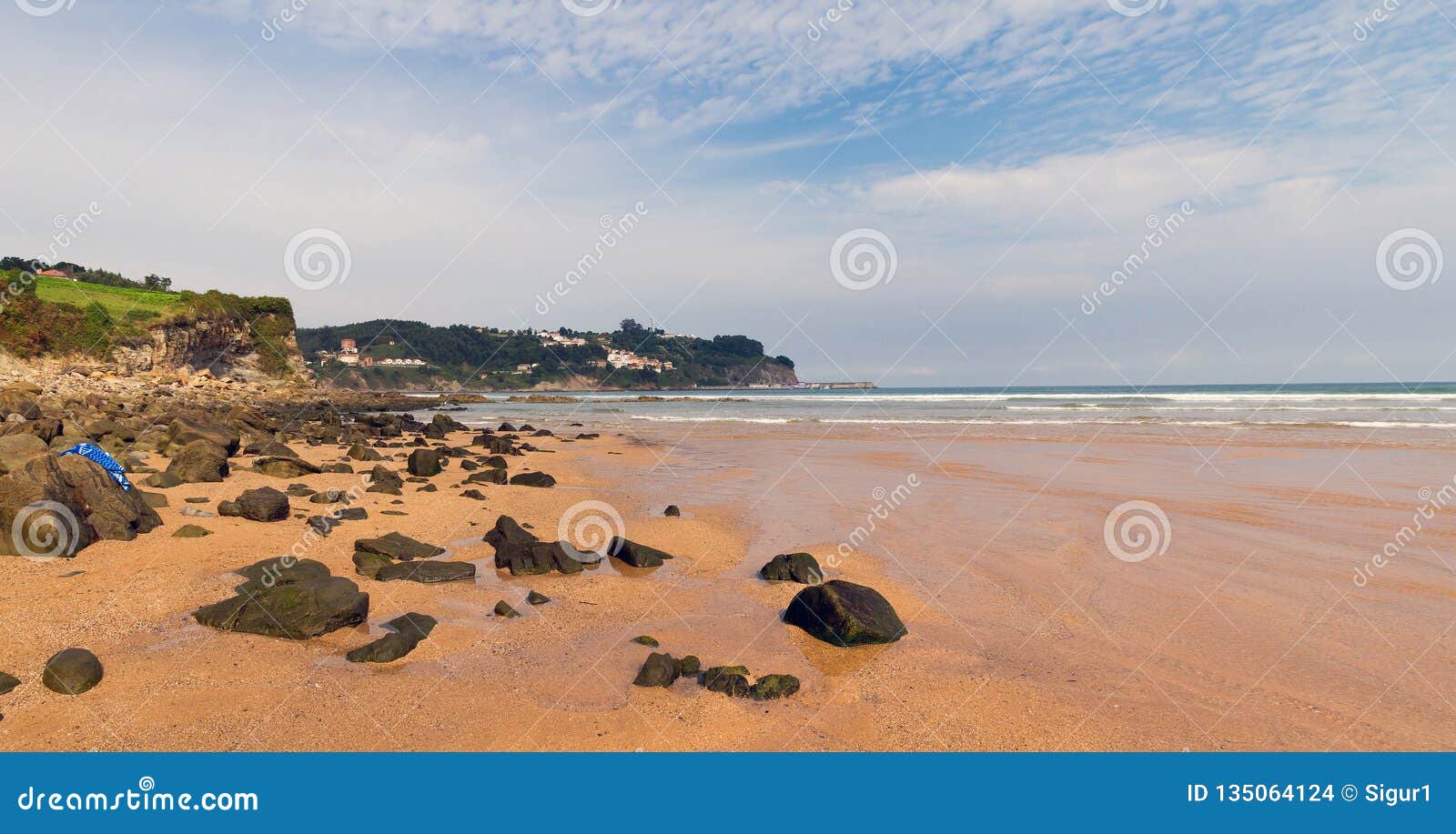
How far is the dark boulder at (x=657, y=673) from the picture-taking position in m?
4.97

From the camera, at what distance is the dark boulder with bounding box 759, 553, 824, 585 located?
777 centimetres

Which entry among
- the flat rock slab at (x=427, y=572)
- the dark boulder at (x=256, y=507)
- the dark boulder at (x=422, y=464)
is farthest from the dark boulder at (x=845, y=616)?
the dark boulder at (x=422, y=464)

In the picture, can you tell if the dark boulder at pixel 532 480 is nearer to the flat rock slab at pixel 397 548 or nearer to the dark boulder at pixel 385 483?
the dark boulder at pixel 385 483

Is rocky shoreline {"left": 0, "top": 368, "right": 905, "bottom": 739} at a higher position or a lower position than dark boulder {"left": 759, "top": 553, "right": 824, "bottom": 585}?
lower

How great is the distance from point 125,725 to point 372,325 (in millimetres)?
166139

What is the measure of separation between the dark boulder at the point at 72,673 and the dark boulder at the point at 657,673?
3585 mm

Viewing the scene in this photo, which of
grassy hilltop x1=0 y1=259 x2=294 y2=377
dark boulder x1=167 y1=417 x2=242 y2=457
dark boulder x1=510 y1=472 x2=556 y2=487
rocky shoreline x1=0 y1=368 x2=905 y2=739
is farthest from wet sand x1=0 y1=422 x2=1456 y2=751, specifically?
grassy hilltop x1=0 y1=259 x2=294 y2=377

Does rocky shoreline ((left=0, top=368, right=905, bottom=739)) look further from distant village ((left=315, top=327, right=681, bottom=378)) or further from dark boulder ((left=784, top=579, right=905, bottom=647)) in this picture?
distant village ((left=315, top=327, right=681, bottom=378))

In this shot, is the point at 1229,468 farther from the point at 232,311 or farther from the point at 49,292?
the point at 232,311

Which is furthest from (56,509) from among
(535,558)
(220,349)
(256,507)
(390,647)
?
(220,349)

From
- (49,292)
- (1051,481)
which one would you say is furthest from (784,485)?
(49,292)

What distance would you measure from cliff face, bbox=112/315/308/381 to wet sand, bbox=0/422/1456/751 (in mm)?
43413

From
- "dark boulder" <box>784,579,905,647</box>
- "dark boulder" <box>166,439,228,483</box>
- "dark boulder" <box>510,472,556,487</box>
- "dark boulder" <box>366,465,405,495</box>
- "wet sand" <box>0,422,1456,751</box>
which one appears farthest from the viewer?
"dark boulder" <box>510,472,556,487</box>

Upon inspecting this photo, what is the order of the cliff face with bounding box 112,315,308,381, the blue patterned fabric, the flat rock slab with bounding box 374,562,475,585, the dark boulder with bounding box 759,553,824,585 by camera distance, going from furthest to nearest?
the cliff face with bounding box 112,315,308,381
the blue patterned fabric
the dark boulder with bounding box 759,553,824,585
the flat rock slab with bounding box 374,562,475,585
